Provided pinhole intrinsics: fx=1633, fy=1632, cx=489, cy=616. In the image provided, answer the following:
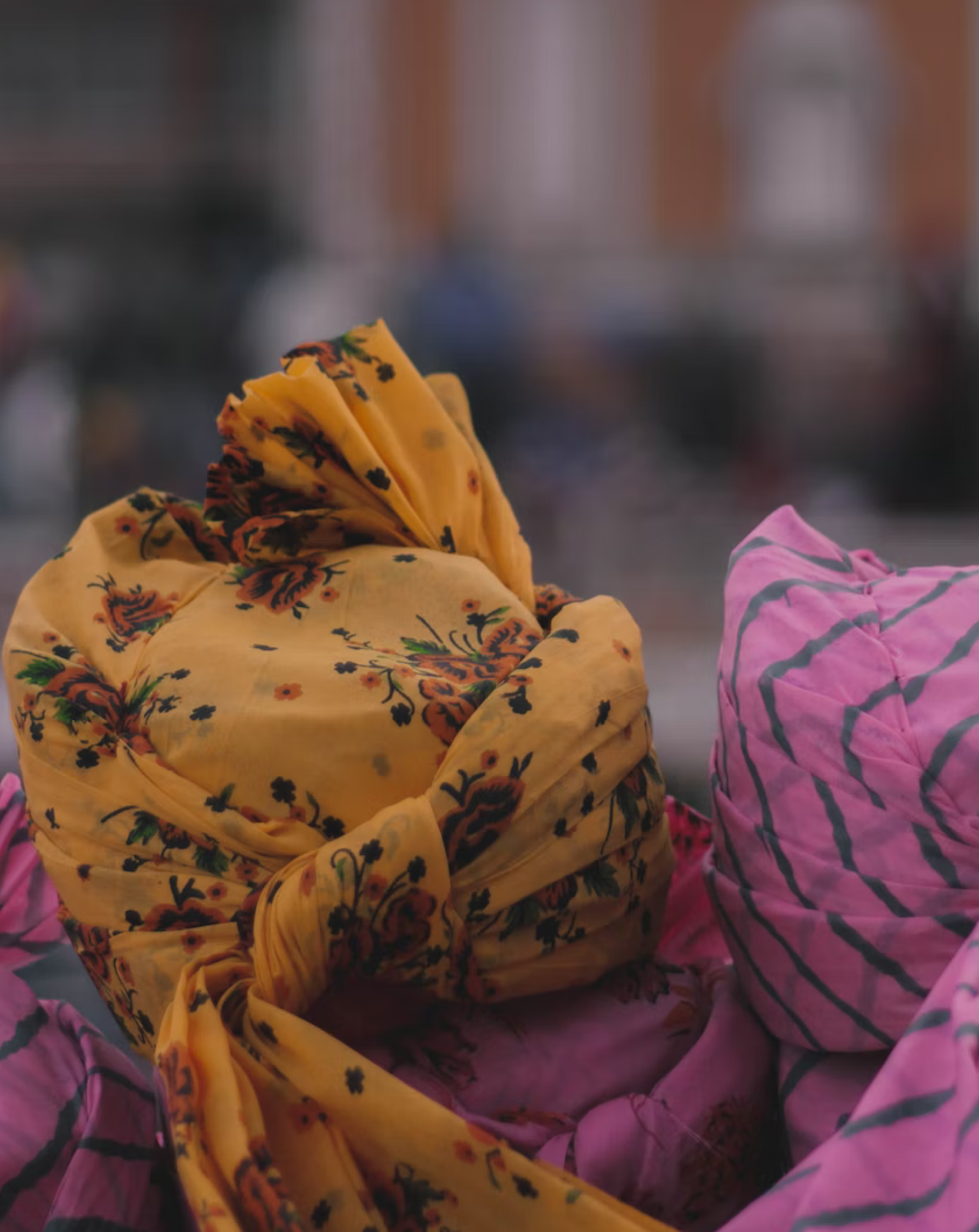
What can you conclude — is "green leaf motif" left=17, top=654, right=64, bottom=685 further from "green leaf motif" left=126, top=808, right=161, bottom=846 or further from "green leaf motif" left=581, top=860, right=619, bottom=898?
"green leaf motif" left=581, top=860, right=619, bottom=898

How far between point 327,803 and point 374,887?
0.21 feet

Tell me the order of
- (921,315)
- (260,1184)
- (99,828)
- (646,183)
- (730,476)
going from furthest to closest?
(646,183) < (730,476) < (921,315) < (99,828) < (260,1184)

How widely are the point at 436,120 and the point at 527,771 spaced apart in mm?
10915

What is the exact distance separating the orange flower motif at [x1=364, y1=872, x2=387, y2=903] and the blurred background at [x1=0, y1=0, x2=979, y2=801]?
2546mm

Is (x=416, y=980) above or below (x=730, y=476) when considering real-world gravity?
above

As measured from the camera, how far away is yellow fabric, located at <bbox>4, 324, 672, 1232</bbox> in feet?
2.85

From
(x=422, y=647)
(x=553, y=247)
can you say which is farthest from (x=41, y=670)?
(x=553, y=247)

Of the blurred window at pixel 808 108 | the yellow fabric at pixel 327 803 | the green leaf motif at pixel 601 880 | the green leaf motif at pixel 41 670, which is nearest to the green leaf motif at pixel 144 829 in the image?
the yellow fabric at pixel 327 803

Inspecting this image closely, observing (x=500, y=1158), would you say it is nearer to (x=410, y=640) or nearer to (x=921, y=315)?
(x=410, y=640)

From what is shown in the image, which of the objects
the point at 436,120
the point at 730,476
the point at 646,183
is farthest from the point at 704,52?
the point at 730,476

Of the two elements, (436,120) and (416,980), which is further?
(436,120)

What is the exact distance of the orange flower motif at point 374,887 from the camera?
2.88ft

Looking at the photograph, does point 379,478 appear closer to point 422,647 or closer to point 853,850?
point 422,647

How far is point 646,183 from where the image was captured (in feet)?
36.9
